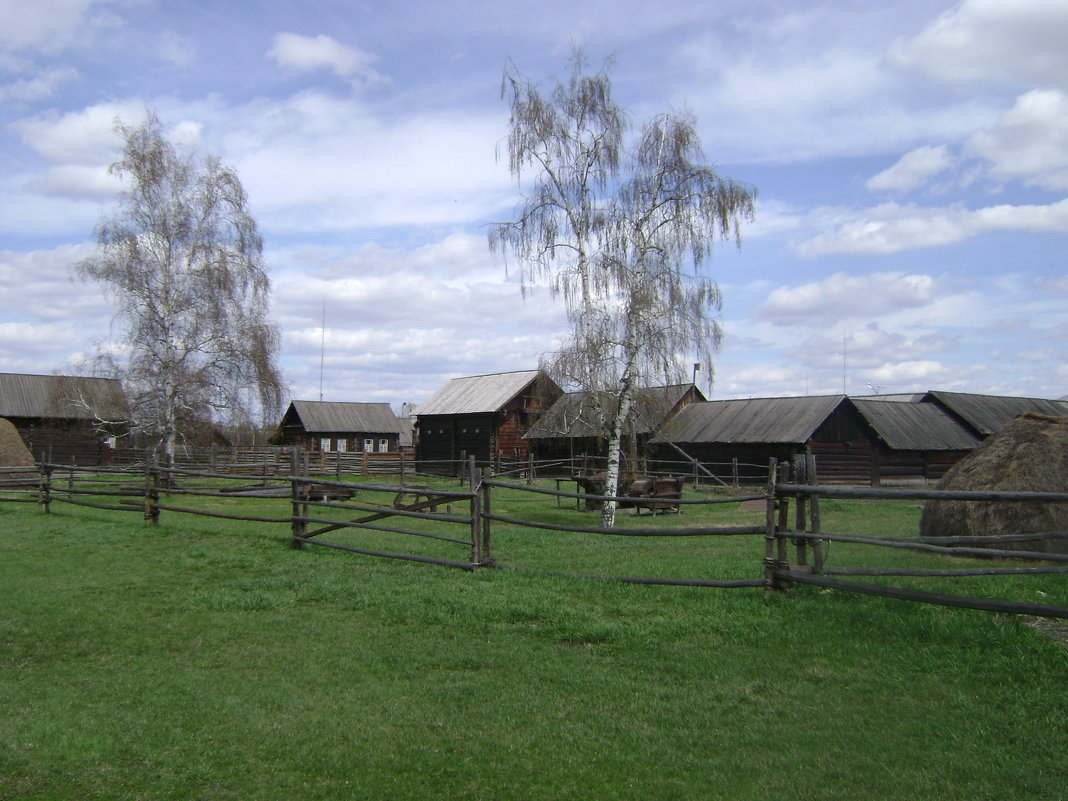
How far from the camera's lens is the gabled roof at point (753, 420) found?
32.8m

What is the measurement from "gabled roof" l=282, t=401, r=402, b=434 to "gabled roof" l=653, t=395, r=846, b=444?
25711mm

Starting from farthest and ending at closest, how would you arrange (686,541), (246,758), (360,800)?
1. (686,541)
2. (246,758)
3. (360,800)

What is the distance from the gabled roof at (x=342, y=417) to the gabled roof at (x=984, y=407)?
3474 centimetres

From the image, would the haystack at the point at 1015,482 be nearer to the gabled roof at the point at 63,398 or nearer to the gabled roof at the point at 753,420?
the gabled roof at the point at 753,420

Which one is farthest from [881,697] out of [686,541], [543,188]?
[543,188]

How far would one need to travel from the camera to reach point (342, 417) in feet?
188

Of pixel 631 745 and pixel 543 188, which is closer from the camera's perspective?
pixel 631 745

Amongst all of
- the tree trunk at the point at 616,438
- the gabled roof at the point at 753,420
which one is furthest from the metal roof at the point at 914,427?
the tree trunk at the point at 616,438

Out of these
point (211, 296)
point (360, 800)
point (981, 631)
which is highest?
point (211, 296)

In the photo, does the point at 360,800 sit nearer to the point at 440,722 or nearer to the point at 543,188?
the point at 440,722

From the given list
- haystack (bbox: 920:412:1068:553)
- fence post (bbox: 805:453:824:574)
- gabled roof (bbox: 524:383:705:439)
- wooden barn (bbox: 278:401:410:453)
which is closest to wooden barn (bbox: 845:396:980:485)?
gabled roof (bbox: 524:383:705:439)

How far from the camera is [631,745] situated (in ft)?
16.1

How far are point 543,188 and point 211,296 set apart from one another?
1463 centimetres

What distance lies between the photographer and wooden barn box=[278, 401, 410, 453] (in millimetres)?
55531
